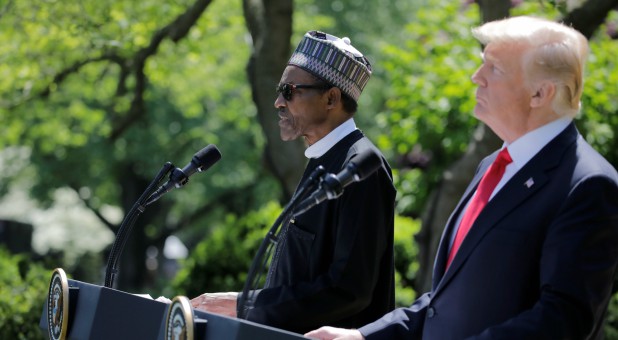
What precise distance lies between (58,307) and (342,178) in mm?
1614

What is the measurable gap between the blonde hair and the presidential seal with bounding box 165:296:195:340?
1.28 meters

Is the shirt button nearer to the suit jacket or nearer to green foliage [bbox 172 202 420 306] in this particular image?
the suit jacket

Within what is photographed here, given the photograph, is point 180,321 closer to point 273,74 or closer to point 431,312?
point 431,312

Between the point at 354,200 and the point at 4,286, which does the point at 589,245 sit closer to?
the point at 354,200

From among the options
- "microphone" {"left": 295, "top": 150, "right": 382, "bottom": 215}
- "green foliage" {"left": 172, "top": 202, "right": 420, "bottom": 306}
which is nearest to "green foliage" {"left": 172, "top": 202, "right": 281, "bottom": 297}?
"green foliage" {"left": 172, "top": 202, "right": 420, "bottom": 306}

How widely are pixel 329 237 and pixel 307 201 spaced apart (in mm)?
747

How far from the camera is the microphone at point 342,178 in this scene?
3234mm

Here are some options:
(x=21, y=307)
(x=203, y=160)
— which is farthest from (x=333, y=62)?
(x=21, y=307)

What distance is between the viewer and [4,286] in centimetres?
916

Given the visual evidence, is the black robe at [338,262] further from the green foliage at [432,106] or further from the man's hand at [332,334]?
the green foliage at [432,106]

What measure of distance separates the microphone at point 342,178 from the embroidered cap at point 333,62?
98 centimetres

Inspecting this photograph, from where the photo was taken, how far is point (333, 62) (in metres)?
4.29

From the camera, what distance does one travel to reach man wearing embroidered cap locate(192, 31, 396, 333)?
3.87 meters

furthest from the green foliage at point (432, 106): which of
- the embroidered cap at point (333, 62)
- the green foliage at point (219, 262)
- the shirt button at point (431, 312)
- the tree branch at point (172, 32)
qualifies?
the shirt button at point (431, 312)
